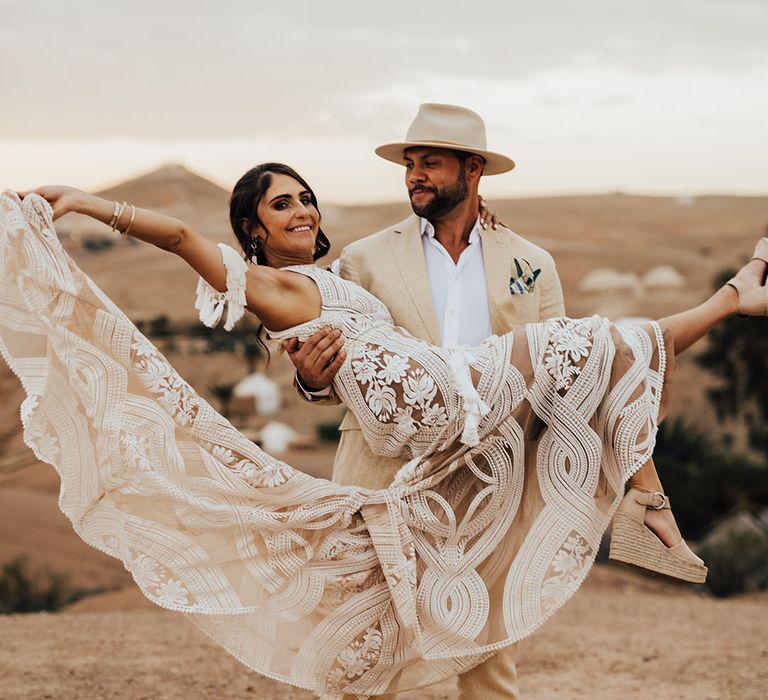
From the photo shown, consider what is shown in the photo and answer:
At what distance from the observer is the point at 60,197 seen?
3752 millimetres

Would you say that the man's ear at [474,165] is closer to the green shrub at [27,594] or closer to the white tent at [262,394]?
the green shrub at [27,594]

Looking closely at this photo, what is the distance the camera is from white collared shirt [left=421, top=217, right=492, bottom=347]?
4.64 meters

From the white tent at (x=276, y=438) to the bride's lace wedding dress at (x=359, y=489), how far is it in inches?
717

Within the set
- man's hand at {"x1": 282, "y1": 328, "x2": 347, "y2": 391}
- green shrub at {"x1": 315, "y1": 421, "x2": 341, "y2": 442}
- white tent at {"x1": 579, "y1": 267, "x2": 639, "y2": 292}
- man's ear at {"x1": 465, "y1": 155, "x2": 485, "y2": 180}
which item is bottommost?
green shrub at {"x1": 315, "y1": 421, "x2": 341, "y2": 442}

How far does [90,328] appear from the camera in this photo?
4023mm

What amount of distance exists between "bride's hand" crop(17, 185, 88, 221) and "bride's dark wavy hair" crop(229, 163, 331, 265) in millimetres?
813

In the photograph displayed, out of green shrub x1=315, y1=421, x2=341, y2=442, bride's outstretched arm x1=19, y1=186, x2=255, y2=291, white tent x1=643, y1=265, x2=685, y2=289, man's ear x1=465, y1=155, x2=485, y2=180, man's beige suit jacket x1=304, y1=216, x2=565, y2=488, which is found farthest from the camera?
white tent x1=643, y1=265, x2=685, y2=289

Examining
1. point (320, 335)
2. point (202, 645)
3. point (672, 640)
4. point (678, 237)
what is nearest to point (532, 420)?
point (320, 335)

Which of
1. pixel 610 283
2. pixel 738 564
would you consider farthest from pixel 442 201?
pixel 610 283

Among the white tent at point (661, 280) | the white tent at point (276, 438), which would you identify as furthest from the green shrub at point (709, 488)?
the white tent at point (661, 280)

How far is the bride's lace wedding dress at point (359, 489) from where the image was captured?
4000 millimetres

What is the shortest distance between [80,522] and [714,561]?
9800 mm

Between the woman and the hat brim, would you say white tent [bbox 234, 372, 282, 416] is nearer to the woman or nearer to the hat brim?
the hat brim

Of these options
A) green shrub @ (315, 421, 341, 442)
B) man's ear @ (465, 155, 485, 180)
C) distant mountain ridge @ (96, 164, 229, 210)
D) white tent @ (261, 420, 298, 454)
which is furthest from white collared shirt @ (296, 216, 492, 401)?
distant mountain ridge @ (96, 164, 229, 210)
